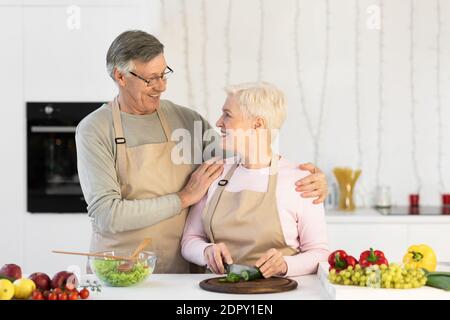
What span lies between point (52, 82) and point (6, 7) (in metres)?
0.52

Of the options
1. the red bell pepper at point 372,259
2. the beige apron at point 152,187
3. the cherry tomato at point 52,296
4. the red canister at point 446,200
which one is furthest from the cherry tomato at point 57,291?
the red canister at point 446,200

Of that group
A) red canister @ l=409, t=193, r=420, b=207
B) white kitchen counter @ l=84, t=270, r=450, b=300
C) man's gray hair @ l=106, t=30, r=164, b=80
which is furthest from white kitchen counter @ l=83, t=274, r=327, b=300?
red canister @ l=409, t=193, r=420, b=207

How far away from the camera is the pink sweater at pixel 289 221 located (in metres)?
2.78

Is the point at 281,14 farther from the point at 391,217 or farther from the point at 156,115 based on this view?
the point at 156,115

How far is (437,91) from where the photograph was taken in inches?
199

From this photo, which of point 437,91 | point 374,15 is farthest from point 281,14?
point 437,91

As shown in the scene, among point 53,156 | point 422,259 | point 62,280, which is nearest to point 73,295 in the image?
point 62,280

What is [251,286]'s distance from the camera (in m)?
2.44

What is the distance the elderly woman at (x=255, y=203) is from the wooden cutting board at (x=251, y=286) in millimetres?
265

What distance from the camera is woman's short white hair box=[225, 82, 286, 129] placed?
288 cm

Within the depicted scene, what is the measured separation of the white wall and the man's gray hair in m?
1.92

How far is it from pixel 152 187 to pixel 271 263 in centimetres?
61

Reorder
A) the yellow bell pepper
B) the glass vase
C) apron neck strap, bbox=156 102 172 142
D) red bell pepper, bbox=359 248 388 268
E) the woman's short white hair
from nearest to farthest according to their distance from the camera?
red bell pepper, bbox=359 248 388 268, the yellow bell pepper, the woman's short white hair, apron neck strap, bbox=156 102 172 142, the glass vase

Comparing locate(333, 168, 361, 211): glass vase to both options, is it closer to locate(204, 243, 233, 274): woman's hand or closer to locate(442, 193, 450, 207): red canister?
locate(442, 193, 450, 207): red canister
